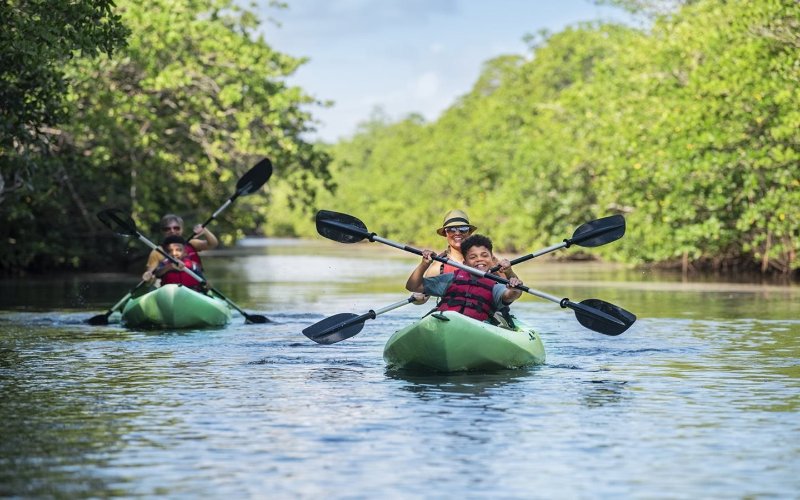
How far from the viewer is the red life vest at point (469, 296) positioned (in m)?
13.2

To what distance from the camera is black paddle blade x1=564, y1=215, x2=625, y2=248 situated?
49.4ft

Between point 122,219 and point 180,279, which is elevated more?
point 122,219

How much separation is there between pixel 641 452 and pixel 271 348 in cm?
784

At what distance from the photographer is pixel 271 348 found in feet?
52.2

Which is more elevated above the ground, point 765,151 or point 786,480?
point 765,151

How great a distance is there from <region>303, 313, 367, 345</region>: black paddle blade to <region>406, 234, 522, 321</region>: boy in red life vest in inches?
47.9

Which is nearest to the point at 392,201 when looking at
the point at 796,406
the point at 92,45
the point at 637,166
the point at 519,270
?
the point at 519,270

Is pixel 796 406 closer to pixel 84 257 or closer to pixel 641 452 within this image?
pixel 641 452

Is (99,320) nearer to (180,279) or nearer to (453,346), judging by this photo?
(180,279)

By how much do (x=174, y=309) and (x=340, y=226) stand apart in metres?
4.34

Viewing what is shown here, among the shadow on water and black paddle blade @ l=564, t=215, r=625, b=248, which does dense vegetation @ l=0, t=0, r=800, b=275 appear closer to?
black paddle blade @ l=564, t=215, r=625, b=248

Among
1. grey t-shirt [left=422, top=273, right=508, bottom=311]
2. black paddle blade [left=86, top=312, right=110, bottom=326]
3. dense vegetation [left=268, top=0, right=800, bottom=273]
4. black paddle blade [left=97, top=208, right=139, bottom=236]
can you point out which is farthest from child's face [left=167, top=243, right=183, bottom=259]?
dense vegetation [left=268, top=0, right=800, bottom=273]

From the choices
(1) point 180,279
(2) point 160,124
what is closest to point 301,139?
(2) point 160,124

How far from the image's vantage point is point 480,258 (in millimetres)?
13359
